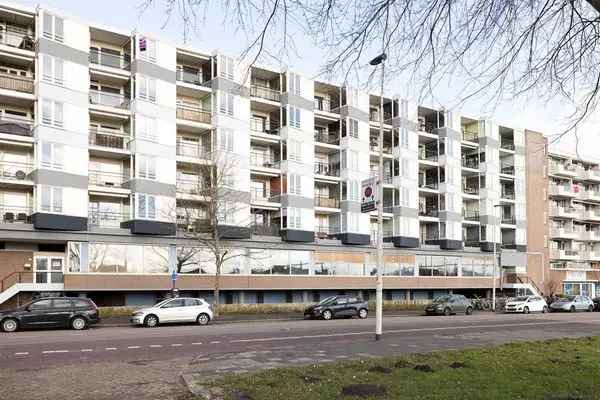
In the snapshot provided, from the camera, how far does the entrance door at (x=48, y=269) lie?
1342 inches

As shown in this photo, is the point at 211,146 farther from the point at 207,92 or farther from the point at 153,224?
the point at 153,224

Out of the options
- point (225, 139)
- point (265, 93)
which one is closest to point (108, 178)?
point (225, 139)

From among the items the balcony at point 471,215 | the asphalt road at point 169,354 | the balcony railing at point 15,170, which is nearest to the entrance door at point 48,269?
the balcony railing at point 15,170

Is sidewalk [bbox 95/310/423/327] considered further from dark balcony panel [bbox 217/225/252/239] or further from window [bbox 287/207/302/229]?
window [bbox 287/207/302/229]

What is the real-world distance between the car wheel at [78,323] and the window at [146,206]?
40.0ft

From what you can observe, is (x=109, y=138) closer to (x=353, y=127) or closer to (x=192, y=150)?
(x=192, y=150)

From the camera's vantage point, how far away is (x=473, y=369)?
448 inches

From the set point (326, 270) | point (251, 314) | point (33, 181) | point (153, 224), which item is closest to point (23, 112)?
point (33, 181)

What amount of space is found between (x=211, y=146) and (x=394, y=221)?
748 inches

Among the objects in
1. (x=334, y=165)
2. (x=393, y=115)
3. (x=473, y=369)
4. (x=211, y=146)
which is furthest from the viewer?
(x=393, y=115)

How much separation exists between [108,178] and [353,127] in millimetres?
20699

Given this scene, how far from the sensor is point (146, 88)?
38844mm

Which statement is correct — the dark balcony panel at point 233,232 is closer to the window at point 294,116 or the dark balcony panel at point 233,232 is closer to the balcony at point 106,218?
the balcony at point 106,218

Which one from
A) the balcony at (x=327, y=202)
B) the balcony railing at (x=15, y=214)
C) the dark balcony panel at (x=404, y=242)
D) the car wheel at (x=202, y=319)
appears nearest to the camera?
the car wheel at (x=202, y=319)
